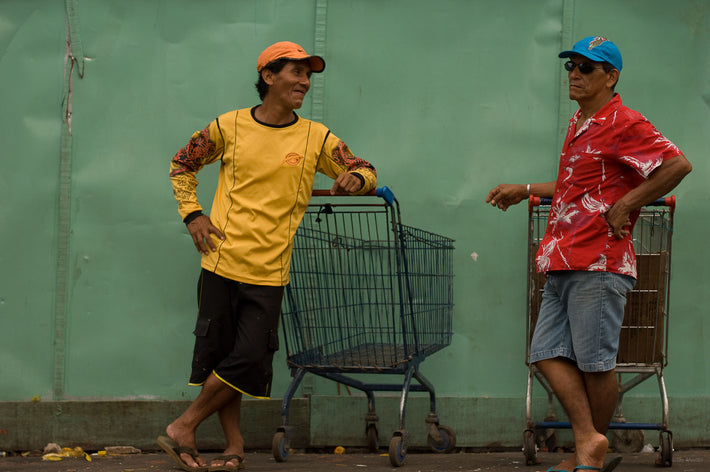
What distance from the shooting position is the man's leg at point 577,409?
3.86m

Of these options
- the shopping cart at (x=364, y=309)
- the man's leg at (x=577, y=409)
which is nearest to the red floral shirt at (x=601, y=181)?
the man's leg at (x=577, y=409)

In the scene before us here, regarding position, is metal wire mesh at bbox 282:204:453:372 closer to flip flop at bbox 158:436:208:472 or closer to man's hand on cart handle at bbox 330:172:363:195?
man's hand on cart handle at bbox 330:172:363:195

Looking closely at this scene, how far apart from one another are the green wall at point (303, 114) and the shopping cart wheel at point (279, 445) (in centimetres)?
74

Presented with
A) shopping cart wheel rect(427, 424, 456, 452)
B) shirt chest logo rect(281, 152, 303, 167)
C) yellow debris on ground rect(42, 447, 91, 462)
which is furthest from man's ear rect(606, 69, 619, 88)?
yellow debris on ground rect(42, 447, 91, 462)

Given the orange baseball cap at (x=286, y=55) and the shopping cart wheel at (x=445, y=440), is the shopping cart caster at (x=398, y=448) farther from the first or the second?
the orange baseball cap at (x=286, y=55)

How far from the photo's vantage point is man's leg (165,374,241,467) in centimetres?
443

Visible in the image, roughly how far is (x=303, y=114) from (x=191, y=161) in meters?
1.21

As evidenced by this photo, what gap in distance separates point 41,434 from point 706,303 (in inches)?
171

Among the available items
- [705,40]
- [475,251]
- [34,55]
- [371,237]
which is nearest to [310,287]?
[371,237]

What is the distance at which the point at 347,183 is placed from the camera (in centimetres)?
436

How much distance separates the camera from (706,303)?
5.57 m

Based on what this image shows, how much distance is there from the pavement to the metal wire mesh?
58 cm

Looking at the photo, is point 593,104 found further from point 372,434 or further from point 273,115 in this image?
point 372,434

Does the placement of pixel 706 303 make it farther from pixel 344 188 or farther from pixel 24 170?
pixel 24 170
